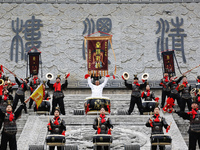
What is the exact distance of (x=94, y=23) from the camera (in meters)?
17.5

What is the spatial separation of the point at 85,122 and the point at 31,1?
7.88 meters

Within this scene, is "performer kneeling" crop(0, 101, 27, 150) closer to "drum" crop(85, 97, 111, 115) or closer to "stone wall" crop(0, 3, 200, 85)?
"drum" crop(85, 97, 111, 115)

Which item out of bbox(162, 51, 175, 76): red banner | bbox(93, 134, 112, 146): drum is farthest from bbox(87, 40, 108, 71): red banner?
bbox(93, 134, 112, 146): drum

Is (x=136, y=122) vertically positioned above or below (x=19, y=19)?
below

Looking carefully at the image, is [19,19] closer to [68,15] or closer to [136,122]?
[68,15]

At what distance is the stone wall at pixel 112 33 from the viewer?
56.5 ft

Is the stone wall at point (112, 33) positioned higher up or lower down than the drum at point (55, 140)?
higher up

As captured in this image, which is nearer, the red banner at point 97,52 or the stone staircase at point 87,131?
the stone staircase at point 87,131

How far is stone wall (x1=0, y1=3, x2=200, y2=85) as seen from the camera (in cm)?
1722

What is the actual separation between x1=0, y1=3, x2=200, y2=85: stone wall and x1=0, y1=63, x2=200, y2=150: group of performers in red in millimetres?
3153

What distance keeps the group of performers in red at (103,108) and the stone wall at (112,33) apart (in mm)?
3153

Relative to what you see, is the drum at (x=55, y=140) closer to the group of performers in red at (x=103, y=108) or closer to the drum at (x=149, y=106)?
the group of performers in red at (x=103, y=108)

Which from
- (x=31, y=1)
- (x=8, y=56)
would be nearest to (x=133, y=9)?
(x=31, y=1)

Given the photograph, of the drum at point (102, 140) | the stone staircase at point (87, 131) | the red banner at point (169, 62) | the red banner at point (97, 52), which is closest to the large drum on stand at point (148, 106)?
the stone staircase at point (87, 131)
